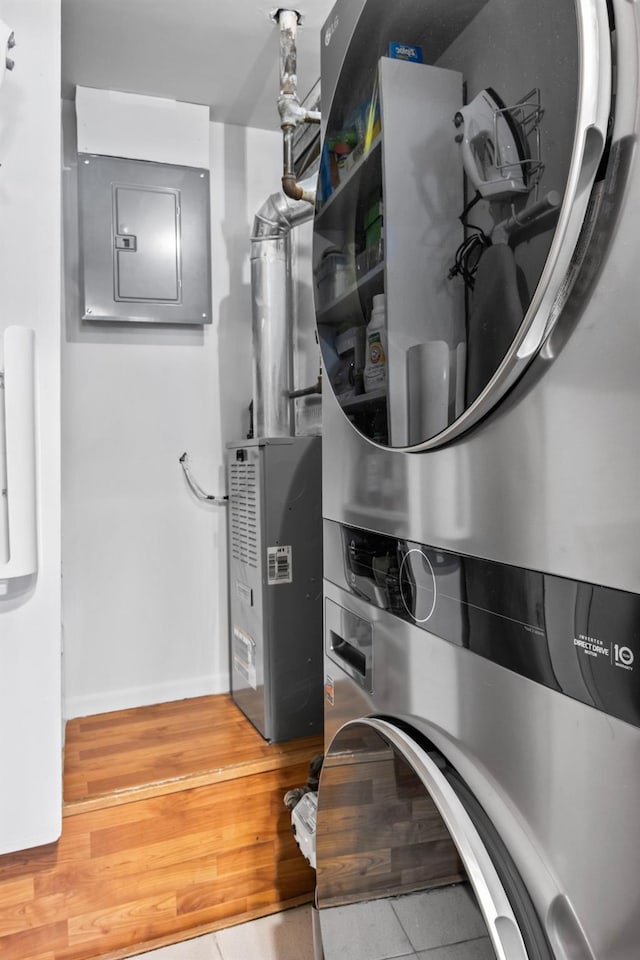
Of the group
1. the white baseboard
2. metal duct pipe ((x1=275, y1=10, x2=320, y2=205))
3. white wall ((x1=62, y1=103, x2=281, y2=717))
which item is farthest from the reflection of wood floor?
metal duct pipe ((x1=275, y1=10, x2=320, y2=205))

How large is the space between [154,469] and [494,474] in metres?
1.70

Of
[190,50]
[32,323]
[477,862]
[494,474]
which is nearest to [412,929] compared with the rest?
[477,862]

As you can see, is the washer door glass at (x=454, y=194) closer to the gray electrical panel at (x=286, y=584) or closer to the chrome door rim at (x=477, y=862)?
the chrome door rim at (x=477, y=862)

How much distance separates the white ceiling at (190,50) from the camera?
167 centimetres

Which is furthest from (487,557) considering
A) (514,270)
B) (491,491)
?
(514,270)

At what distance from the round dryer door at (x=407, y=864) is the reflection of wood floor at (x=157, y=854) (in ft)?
2.11

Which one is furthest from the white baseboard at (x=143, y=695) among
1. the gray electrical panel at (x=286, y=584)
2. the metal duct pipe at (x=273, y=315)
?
the metal duct pipe at (x=273, y=315)

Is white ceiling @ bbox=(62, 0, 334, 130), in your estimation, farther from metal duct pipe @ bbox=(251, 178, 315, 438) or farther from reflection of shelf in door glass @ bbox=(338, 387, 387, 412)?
reflection of shelf in door glass @ bbox=(338, 387, 387, 412)

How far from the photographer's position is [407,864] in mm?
769

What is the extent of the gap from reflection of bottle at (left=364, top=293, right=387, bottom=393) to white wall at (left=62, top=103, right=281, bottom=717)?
1429 millimetres

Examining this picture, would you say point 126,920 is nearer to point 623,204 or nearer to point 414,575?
point 414,575

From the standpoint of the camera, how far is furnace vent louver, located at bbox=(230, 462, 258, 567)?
1867mm

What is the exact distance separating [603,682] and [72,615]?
1.88m

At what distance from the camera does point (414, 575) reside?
789 mm
